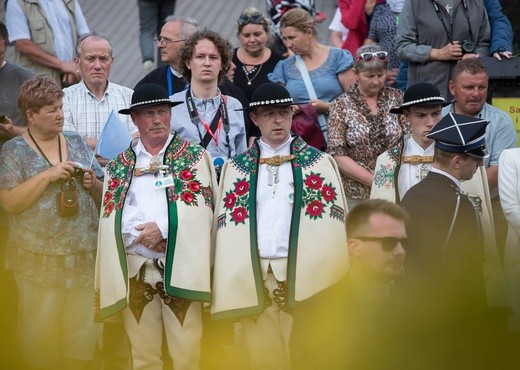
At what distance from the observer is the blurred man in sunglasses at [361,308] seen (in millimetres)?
5453

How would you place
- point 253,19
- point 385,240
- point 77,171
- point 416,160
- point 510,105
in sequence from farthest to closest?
point 253,19 < point 510,105 < point 416,160 < point 77,171 < point 385,240

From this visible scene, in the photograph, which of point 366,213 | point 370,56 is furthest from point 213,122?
point 366,213

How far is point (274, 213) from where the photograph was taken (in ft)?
24.9

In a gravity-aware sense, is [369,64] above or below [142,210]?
above

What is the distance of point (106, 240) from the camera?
25.3ft

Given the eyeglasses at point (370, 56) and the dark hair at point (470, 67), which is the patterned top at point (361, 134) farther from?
the dark hair at point (470, 67)

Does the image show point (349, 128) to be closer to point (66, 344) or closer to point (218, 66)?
point (218, 66)

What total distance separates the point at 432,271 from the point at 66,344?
2656 millimetres

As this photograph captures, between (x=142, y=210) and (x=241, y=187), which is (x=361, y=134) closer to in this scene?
(x=241, y=187)

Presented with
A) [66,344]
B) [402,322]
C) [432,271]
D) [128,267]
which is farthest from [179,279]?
[402,322]

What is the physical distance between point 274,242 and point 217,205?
0.45m

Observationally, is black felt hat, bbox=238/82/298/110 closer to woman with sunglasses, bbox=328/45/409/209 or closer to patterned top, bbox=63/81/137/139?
woman with sunglasses, bbox=328/45/409/209

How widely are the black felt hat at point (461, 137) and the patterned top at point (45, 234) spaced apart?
2305 mm

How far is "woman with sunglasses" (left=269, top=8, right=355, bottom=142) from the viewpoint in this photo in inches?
378
